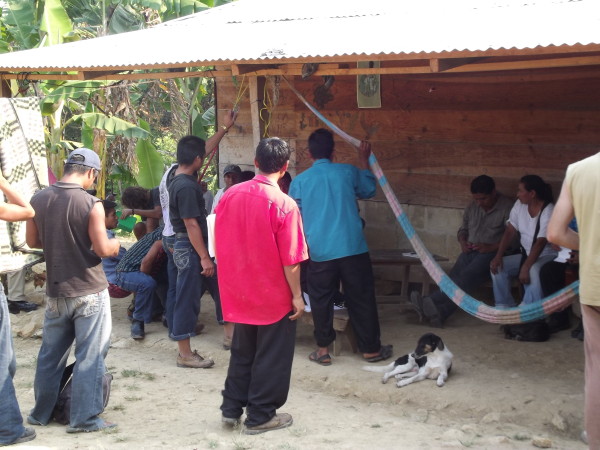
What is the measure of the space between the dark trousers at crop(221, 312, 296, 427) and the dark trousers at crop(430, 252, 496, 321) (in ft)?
8.22

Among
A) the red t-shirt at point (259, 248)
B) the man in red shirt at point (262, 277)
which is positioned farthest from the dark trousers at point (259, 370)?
the red t-shirt at point (259, 248)

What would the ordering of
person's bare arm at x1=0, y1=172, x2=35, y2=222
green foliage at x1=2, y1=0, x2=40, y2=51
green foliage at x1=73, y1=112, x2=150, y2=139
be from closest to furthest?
1. person's bare arm at x1=0, y1=172, x2=35, y2=222
2. green foliage at x1=73, y1=112, x2=150, y2=139
3. green foliage at x1=2, y1=0, x2=40, y2=51

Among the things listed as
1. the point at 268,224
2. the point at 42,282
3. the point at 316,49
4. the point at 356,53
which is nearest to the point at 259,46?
the point at 316,49

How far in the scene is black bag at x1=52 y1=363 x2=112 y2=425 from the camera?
493cm

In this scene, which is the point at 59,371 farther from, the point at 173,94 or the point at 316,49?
the point at 173,94

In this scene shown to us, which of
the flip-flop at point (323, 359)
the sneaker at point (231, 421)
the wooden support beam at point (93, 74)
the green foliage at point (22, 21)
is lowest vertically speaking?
the flip-flop at point (323, 359)

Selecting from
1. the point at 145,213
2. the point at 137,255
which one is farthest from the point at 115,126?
the point at 137,255

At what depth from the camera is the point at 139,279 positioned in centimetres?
722

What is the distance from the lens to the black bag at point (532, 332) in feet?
20.5

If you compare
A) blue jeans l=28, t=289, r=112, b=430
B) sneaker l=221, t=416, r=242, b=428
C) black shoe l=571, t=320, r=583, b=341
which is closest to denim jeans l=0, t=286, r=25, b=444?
blue jeans l=28, t=289, r=112, b=430

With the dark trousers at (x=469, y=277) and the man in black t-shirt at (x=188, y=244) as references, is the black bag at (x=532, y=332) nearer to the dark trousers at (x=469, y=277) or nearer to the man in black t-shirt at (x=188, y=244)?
the dark trousers at (x=469, y=277)

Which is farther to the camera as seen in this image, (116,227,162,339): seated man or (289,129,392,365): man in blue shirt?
(116,227,162,339): seated man

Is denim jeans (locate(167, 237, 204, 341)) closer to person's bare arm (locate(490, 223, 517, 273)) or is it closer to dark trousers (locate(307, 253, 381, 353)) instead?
dark trousers (locate(307, 253, 381, 353))

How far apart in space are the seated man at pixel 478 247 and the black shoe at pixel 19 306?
4267 millimetres
